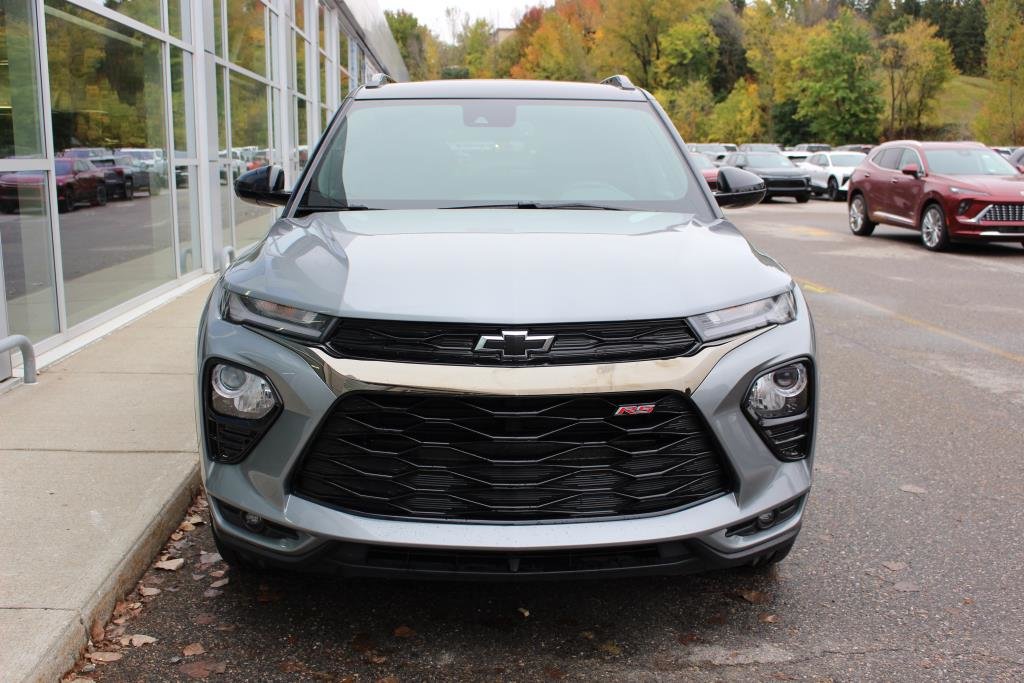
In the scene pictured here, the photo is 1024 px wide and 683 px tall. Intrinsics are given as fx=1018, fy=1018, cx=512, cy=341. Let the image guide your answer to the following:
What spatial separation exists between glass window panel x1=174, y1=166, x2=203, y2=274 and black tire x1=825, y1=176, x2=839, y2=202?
2420 cm

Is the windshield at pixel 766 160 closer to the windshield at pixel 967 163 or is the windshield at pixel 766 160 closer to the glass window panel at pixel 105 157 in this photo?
the windshield at pixel 967 163

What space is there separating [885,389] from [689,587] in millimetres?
3559

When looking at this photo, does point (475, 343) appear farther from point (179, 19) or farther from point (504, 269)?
point (179, 19)

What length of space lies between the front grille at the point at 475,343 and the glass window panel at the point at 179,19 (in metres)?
8.47

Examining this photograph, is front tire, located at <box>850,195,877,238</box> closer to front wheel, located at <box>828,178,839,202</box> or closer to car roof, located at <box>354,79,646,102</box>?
front wheel, located at <box>828,178,839,202</box>

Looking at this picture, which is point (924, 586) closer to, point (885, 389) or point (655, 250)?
point (655, 250)

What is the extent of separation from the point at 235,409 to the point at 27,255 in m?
4.37

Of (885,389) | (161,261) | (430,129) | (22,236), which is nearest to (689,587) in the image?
(430,129)

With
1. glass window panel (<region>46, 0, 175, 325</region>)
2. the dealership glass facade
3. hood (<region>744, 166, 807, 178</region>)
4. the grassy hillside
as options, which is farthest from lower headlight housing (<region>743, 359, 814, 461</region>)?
the grassy hillside

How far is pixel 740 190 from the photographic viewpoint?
15.5ft

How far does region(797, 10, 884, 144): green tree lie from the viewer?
6378cm

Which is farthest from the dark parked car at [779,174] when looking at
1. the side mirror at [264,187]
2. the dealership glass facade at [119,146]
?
the side mirror at [264,187]

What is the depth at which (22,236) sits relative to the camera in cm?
647

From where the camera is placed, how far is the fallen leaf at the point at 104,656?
9.88ft
